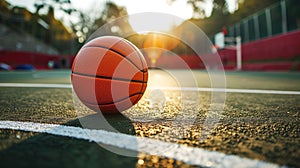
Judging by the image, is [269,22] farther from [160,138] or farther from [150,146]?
[150,146]

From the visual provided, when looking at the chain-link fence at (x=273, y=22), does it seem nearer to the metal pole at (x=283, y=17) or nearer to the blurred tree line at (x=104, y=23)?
the metal pole at (x=283, y=17)

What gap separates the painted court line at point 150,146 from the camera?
1.13 metres

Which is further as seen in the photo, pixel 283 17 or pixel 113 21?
pixel 113 21

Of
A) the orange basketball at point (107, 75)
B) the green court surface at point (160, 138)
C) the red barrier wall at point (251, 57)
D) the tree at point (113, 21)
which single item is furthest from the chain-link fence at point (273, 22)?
the tree at point (113, 21)

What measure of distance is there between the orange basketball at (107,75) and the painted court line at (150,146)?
45 cm

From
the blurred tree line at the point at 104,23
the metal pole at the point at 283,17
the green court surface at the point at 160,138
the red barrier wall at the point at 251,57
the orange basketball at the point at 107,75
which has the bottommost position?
the green court surface at the point at 160,138

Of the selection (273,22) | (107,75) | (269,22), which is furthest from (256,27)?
(107,75)

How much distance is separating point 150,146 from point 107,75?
920mm

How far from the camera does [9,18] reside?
116 feet

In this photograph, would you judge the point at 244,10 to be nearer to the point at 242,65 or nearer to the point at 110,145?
the point at 242,65

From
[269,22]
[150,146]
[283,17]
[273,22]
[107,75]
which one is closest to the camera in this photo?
[150,146]

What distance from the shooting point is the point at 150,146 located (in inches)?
53.2

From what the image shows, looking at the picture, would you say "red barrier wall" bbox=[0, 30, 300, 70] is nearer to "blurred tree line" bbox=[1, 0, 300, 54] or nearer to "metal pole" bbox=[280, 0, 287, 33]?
"metal pole" bbox=[280, 0, 287, 33]

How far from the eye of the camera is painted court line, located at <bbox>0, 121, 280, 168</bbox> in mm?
1130
